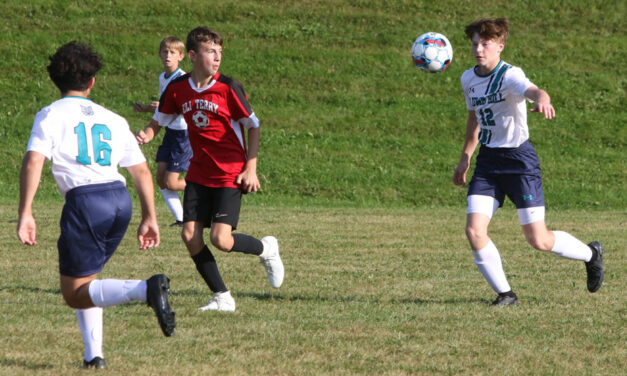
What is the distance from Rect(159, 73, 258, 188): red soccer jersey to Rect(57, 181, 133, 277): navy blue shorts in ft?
6.71

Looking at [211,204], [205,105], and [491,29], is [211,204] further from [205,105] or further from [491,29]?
[491,29]

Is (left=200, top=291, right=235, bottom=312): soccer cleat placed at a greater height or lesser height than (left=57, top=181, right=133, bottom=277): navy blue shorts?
lesser

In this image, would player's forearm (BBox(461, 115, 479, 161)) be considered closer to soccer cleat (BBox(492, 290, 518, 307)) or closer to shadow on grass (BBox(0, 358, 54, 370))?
soccer cleat (BBox(492, 290, 518, 307))

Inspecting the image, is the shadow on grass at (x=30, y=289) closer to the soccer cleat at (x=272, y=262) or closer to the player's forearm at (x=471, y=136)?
the soccer cleat at (x=272, y=262)

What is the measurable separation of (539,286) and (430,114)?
1486 cm

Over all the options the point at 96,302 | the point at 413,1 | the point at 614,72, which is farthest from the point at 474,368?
the point at 413,1

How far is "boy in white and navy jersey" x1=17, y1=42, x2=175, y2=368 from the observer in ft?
15.4

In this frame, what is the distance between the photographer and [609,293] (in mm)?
7863

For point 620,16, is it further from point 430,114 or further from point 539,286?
point 539,286

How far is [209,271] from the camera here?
7.01 metres

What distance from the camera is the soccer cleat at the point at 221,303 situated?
22.4 feet

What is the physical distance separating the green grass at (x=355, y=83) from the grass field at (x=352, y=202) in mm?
74

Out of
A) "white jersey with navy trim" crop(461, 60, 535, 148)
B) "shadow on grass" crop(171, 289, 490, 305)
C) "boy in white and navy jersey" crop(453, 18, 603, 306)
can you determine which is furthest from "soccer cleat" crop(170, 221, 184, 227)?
"white jersey with navy trim" crop(461, 60, 535, 148)

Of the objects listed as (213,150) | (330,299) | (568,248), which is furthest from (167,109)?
(568,248)
